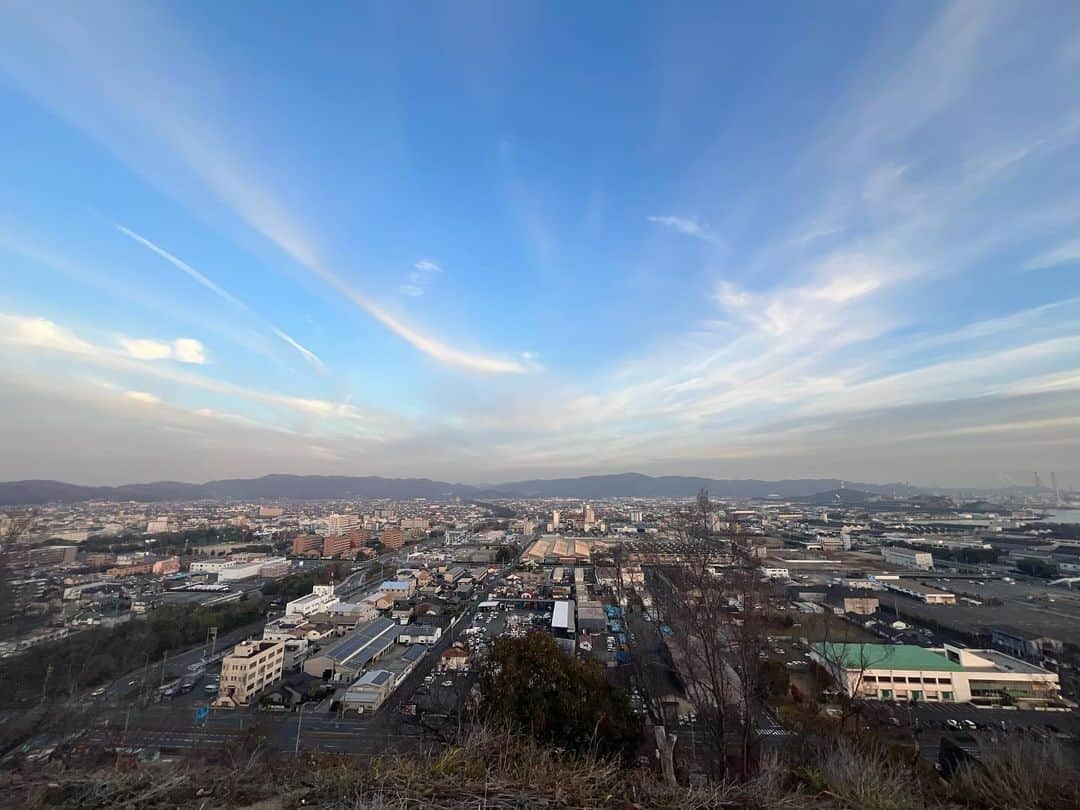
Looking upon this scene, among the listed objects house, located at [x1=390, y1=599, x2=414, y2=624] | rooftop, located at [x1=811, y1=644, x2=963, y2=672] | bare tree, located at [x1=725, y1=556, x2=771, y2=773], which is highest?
bare tree, located at [x1=725, y1=556, x2=771, y2=773]

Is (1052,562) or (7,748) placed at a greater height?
(7,748)

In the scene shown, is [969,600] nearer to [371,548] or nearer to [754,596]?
[754,596]

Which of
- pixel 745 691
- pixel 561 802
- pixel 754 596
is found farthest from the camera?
pixel 754 596

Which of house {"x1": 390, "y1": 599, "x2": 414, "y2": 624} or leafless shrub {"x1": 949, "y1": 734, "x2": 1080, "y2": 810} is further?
house {"x1": 390, "y1": 599, "x2": 414, "y2": 624}

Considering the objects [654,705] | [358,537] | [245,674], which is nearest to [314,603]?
[245,674]

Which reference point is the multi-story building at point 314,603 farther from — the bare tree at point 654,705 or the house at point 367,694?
the bare tree at point 654,705

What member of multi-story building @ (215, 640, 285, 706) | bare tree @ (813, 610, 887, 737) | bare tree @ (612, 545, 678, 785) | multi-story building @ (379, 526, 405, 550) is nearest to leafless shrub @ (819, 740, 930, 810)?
bare tree @ (612, 545, 678, 785)

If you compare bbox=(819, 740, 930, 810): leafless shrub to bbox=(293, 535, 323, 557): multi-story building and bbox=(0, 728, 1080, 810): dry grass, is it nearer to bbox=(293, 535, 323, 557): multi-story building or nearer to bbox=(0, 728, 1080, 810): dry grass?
bbox=(0, 728, 1080, 810): dry grass

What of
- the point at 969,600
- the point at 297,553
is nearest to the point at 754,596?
the point at 969,600
